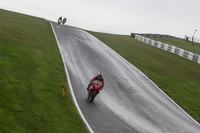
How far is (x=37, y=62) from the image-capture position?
18.5 metres

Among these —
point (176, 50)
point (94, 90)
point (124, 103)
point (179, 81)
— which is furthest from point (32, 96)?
point (176, 50)

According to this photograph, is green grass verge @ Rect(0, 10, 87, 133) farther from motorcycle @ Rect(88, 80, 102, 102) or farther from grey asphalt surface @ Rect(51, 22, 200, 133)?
motorcycle @ Rect(88, 80, 102, 102)

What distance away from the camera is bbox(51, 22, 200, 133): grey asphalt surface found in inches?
495

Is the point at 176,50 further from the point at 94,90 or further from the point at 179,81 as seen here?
the point at 94,90

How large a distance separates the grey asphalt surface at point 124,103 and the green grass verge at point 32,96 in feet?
3.41

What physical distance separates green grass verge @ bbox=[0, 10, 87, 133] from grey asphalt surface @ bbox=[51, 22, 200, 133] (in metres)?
1.04

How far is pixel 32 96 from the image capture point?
12578 millimetres

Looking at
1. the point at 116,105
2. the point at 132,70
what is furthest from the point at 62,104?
the point at 132,70

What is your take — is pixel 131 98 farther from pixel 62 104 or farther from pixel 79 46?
pixel 79 46

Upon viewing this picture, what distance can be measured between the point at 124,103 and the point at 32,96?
5.54 meters

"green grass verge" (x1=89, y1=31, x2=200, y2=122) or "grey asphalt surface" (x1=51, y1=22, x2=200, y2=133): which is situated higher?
"grey asphalt surface" (x1=51, y1=22, x2=200, y2=133)

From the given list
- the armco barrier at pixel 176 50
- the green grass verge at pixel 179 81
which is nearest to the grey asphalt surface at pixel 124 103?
the green grass verge at pixel 179 81

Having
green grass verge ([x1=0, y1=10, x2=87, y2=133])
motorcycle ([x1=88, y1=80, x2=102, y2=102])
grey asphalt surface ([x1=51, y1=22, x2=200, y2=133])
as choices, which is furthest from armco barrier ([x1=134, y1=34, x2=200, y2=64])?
motorcycle ([x1=88, y1=80, x2=102, y2=102])

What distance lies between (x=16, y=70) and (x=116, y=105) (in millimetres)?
6245
